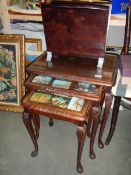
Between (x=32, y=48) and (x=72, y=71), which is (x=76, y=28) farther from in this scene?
(x=32, y=48)

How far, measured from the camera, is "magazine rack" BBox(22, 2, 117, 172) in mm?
1183

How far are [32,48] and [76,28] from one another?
681mm

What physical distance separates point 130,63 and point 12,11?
0.99m

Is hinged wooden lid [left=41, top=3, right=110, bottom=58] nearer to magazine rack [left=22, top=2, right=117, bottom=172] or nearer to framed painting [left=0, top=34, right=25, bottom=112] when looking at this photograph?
magazine rack [left=22, top=2, right=117, bottom=172]

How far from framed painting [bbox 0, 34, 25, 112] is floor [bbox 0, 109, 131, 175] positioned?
183 millimetres

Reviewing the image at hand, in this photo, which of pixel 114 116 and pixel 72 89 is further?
pixel 114 116

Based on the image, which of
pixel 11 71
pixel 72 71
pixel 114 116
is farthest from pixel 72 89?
pixel 11 71

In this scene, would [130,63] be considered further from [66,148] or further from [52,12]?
[66,148]

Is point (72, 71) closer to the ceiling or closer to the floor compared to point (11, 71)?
closer to the ceiling

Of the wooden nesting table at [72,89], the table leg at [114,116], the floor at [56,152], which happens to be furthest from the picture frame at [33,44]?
the table leg at [114,116]

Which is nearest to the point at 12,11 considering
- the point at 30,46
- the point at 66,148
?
the point at 30,46

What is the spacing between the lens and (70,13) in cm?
118

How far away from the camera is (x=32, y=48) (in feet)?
5.96

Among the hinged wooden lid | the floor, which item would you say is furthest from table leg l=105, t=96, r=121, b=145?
the hinged wooden lid
